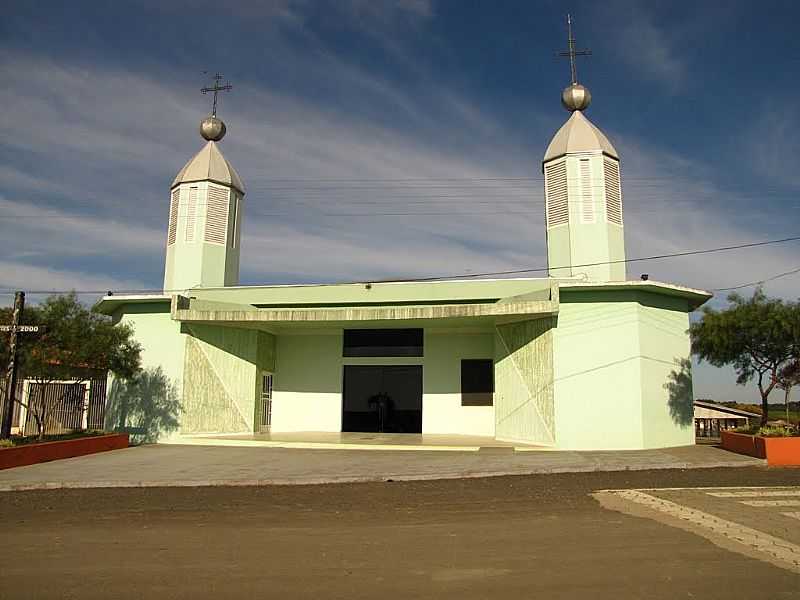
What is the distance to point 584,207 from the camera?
752 inches

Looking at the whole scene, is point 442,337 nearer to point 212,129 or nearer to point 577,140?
point 577,140

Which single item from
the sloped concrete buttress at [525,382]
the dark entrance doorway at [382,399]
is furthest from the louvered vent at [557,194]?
the dark entrance doorway at [382,399]

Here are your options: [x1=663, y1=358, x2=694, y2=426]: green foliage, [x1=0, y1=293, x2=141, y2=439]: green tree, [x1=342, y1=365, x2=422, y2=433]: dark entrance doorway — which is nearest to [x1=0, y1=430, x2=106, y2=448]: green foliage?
[x1=0, y1=293, x2=141, y2=439]: green tree

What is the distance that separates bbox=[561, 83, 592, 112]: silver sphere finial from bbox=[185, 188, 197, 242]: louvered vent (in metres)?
12.8

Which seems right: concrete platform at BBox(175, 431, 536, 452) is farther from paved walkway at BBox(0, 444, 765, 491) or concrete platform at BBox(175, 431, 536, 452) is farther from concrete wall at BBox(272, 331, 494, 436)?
concrete wall at BBox(272, 331, 494, 436)

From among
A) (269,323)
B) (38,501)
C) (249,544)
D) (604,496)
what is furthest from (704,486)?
(269,323)

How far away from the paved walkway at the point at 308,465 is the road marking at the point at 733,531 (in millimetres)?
3812

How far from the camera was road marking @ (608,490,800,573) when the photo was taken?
5.84 metres

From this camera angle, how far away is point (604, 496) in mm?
9523

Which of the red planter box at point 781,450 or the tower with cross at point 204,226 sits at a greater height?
the tower with cross at point 204,226

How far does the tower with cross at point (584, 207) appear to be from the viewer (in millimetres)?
18828

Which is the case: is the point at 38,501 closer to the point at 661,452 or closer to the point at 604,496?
the point at 604,496

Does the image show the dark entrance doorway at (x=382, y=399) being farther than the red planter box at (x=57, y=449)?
Yes

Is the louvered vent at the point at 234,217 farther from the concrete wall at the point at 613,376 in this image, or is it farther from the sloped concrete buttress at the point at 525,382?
the concrete wall at the point at 613,376
